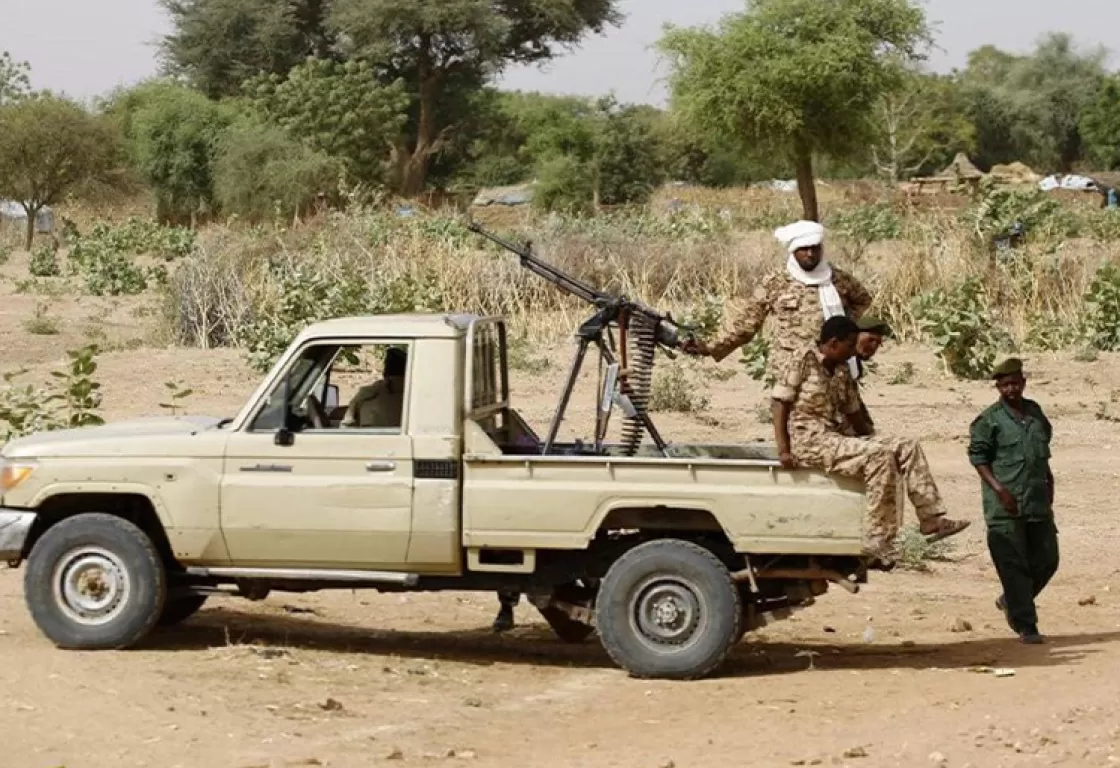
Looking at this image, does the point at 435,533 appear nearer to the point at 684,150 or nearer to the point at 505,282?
the point at 505,282

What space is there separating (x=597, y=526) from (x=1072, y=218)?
20802 millimetres

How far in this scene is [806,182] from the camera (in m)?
43.6

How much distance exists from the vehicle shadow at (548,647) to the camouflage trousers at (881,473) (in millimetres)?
946

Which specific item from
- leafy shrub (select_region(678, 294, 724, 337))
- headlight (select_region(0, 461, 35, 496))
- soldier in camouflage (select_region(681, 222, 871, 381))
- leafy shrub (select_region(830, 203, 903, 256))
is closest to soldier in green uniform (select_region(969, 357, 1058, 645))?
soldier in camouflage (select_region(681, 222, 871, 381))

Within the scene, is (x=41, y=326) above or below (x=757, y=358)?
above

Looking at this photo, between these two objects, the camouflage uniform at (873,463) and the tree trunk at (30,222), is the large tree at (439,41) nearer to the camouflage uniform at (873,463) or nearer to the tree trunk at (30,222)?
the tree trunk at (30,222)

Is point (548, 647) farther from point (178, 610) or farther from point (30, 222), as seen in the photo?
point (30, 222)

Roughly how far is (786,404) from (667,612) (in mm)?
1098

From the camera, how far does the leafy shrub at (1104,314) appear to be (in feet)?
75.6

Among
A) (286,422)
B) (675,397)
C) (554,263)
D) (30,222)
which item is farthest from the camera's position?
(30,222)

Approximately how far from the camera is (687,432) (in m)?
17.6

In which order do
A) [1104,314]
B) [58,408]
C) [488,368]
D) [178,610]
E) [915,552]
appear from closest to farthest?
[488,368] < [178,610] < [915,552] < [58,408] < [1104,314]

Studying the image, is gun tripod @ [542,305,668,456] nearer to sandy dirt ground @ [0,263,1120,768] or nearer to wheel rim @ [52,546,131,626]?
sandy dirt ground @ [0,263,1120,768]

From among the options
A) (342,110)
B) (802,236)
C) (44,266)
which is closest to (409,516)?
(802,236)
